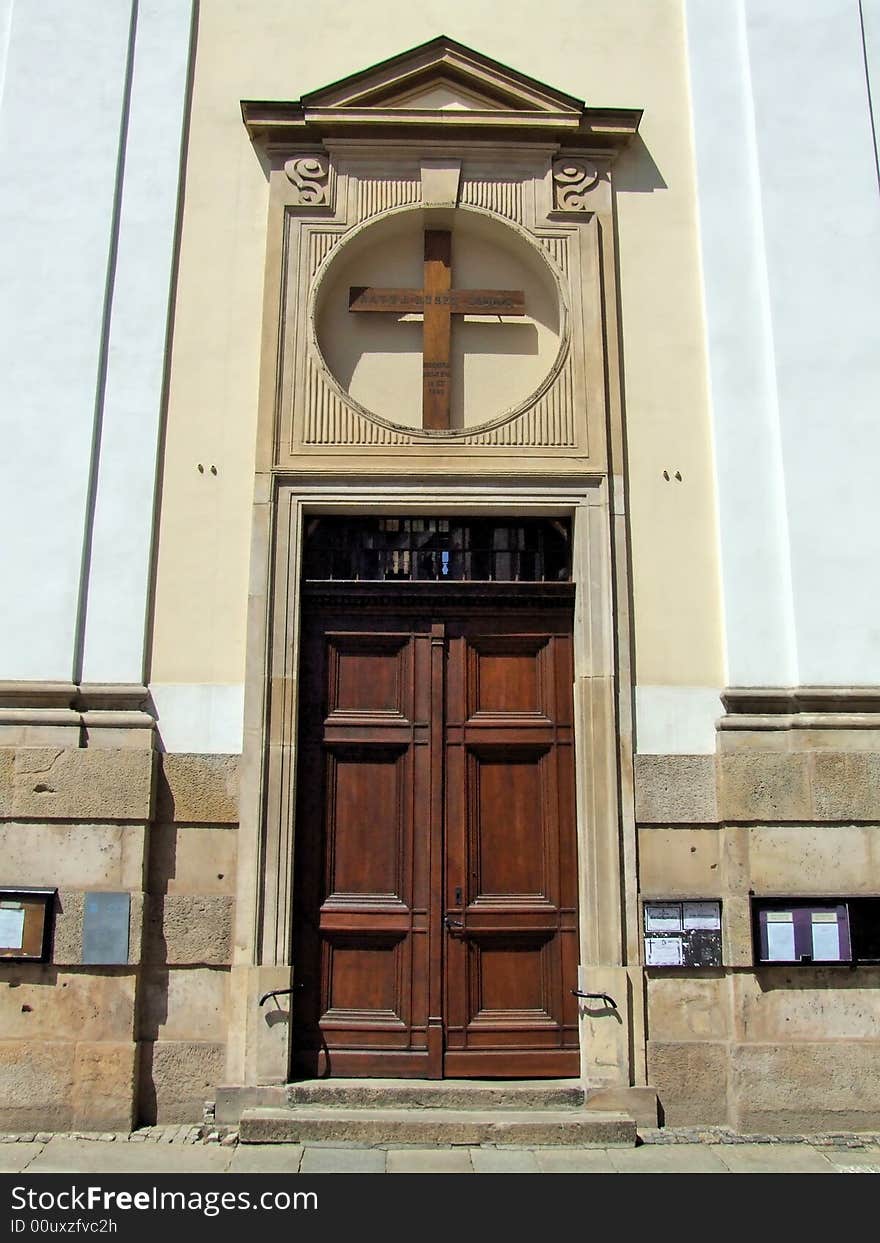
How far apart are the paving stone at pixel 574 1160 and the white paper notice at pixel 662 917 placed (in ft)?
4.26

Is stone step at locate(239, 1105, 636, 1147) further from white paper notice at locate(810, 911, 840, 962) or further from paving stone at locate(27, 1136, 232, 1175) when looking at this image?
white paper notice at locate(810, 911, 840, 962)

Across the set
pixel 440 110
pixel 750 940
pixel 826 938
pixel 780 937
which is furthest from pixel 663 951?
pixel 440 110

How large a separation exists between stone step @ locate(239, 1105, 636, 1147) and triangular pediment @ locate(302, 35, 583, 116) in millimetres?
6533

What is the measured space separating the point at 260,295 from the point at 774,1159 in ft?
20.6

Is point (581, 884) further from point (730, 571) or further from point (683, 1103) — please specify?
point (730, 571)

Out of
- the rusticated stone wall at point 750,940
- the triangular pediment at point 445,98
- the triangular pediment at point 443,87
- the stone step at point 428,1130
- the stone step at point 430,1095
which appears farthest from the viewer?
the triangular pediment at point 445,98

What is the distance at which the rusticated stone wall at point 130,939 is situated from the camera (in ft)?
20.6

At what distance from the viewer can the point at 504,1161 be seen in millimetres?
5766

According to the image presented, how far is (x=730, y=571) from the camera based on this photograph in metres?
7.10

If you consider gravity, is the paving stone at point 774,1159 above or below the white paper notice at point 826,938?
below

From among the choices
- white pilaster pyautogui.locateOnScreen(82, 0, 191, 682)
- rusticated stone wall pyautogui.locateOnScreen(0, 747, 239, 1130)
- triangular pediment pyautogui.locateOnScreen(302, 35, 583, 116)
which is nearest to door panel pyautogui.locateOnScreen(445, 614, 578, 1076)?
rusticated stone wall pyautogui.locateOnScreen(0, 747, 239, 1130)

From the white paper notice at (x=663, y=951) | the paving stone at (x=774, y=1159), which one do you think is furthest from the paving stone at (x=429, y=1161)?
the white paper notice at (x=663, y=951)

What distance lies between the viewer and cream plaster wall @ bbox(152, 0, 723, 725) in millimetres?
7059

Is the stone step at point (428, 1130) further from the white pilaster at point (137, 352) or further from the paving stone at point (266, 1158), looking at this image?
the white pilaster at point (137, 352)
